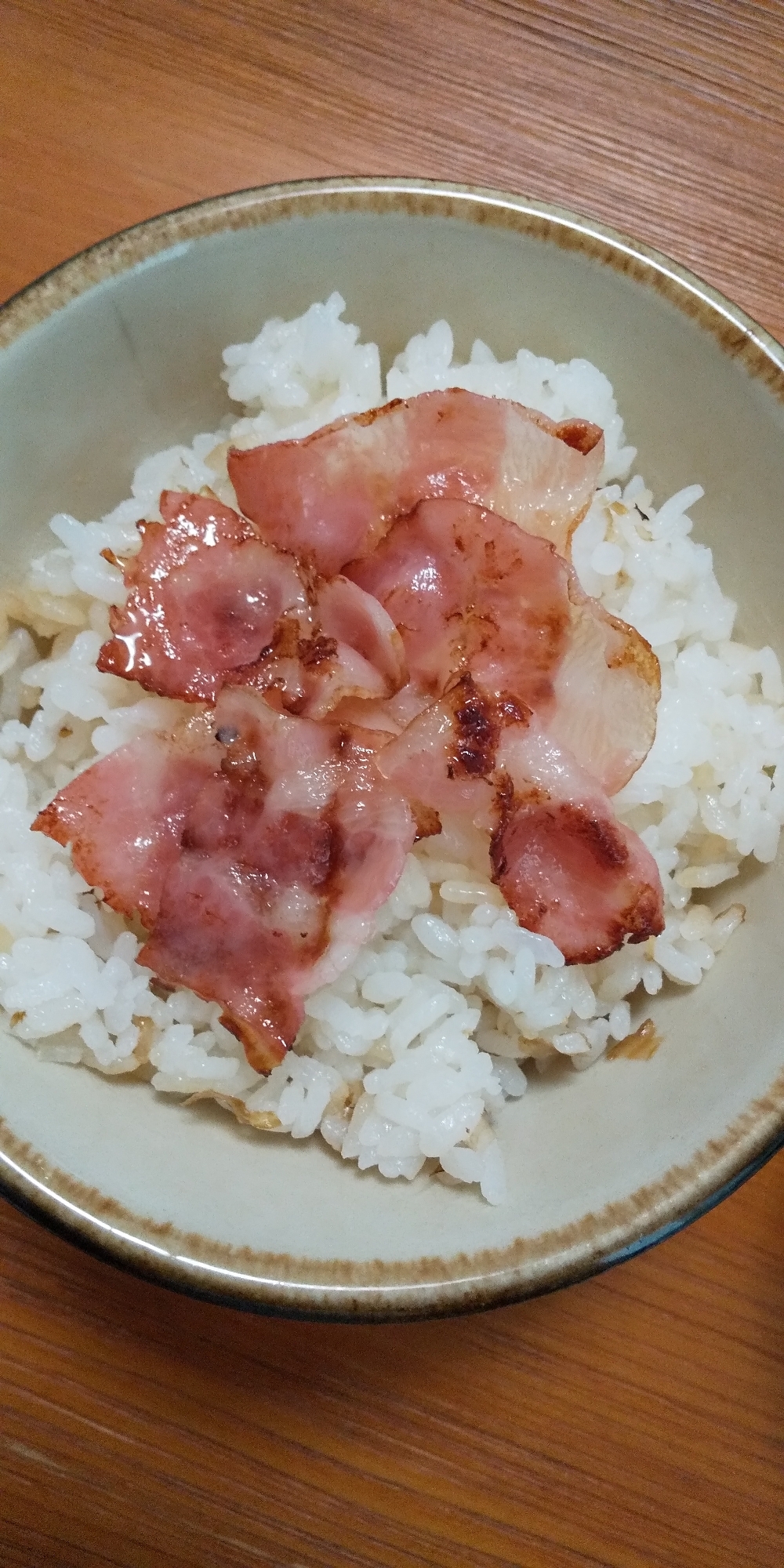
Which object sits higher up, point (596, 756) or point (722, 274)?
point (722, 274)

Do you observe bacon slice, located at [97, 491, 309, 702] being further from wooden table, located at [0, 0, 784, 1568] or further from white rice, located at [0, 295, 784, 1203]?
wooden table, located at [0, 0, 784, 1568]

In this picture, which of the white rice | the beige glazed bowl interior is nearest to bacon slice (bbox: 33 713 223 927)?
the white rice

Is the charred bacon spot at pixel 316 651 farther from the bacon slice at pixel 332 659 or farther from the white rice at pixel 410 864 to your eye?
the white rice at pixel 410 864

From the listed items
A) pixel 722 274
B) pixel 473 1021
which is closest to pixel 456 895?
pixel 473 1021

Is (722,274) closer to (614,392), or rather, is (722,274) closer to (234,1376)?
(614,392)

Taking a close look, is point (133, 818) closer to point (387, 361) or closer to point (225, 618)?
point (225, 618)

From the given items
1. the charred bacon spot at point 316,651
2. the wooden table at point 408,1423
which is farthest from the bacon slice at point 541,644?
the wooden table at point 408,1423

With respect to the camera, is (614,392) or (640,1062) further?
(614,392)
